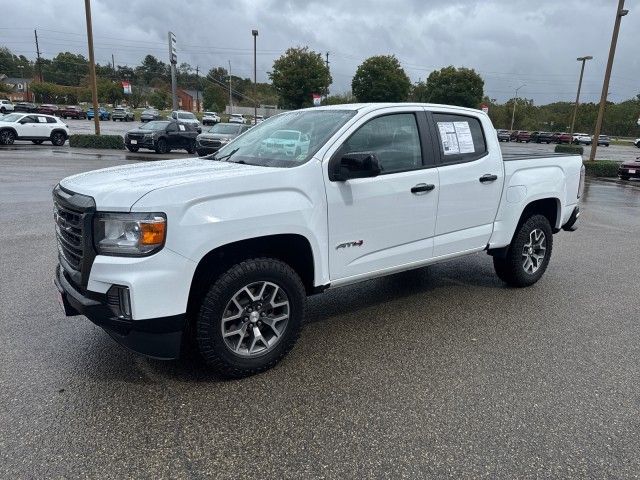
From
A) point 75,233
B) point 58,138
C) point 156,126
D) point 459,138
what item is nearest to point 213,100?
point 58,138

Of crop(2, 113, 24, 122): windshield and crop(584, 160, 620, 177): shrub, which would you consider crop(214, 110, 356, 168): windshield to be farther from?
crop(2, 113, 24, 122): windshield

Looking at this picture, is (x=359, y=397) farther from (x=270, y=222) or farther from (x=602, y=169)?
(x=602, y=169)

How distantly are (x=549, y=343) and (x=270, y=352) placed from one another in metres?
2.35

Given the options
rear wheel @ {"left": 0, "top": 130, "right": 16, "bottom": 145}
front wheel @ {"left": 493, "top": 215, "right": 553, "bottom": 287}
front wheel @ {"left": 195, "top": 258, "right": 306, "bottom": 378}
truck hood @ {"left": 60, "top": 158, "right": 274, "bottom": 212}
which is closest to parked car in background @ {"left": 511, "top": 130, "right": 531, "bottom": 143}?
rear wheel @ {"left": 0, "top": 130, "right": 16, "bottom": 145}

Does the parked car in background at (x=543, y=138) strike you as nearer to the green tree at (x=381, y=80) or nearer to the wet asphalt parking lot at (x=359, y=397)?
the green tree at (x=381, y=80)

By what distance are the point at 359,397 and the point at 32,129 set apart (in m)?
27.3

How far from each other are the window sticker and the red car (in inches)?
771

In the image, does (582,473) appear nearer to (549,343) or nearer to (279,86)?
(549,343)

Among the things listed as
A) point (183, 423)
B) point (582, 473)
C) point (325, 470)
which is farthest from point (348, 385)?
point (582, 473)

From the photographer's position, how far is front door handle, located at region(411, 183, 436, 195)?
13.4ft

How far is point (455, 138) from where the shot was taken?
459 centimetres

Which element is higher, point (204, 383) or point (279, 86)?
point (279, 86)

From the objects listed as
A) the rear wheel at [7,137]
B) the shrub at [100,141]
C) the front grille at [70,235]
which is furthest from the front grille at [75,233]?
the rear wheel at [7,137]

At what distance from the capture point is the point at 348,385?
11.0 feet
